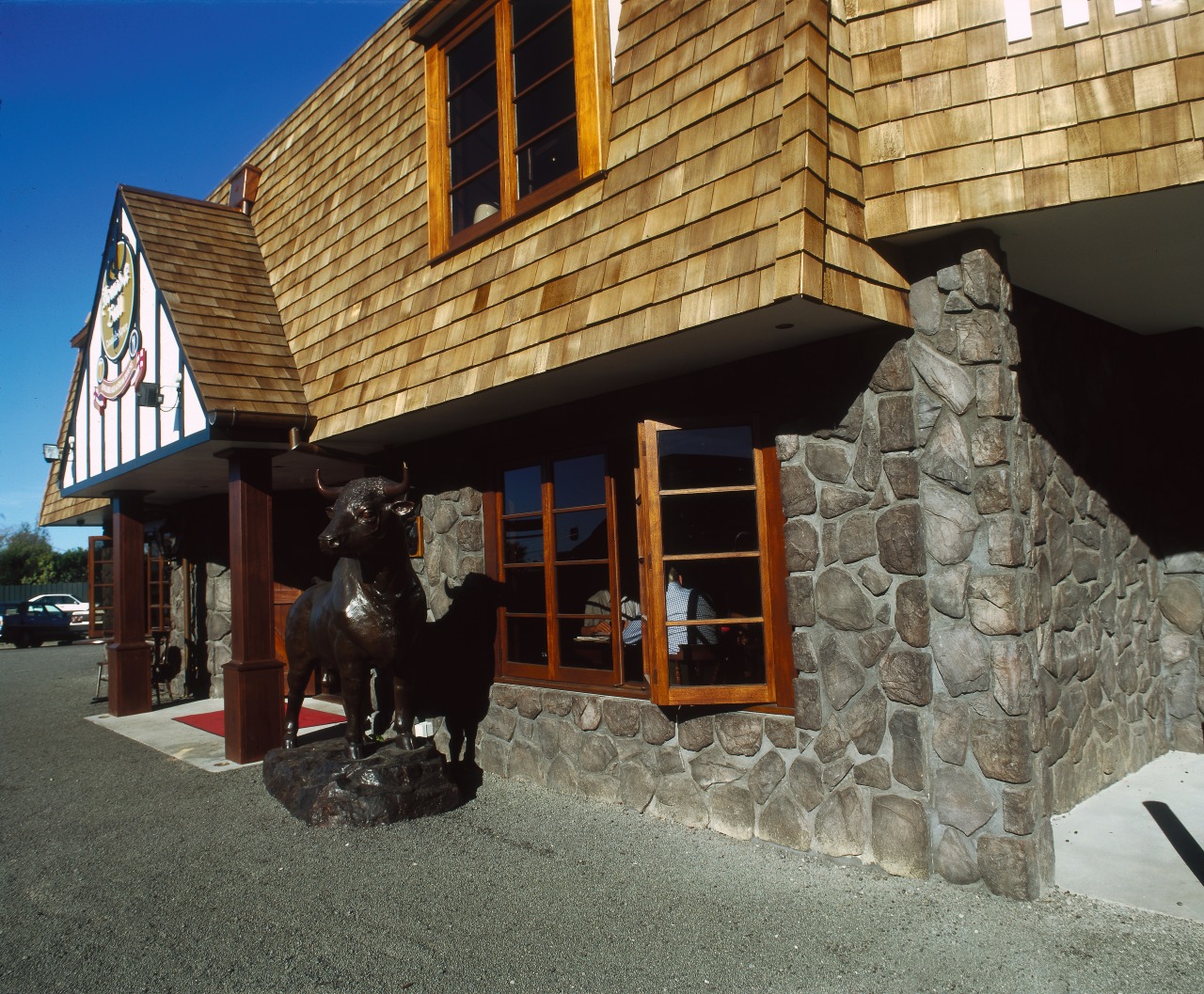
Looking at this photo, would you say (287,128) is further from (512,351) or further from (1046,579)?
(1046,579)

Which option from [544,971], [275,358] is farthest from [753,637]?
[275,358]

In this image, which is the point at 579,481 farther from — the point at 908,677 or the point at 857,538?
the point at 908,677

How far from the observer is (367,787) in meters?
5.36

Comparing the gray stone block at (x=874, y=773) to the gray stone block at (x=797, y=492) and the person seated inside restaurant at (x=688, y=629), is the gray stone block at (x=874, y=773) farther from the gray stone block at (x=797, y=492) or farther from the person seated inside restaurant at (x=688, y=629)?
the gray stone block at (x=797, y=492)

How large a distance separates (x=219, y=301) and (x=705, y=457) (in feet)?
18.0

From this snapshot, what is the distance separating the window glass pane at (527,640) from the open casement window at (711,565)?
160 cm

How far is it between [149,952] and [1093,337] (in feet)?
20.3

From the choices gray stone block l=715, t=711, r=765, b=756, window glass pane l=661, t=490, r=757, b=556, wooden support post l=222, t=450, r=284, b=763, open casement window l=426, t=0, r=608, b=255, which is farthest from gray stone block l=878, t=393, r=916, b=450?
wooden support post l=222, t=450, r=284, b=763

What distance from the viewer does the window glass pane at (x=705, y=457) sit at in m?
4.82

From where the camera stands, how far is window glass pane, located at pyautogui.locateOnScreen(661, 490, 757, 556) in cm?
480

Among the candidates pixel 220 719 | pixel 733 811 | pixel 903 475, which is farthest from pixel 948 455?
pixel 220 719


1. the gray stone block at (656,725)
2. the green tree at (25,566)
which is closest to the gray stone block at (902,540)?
the gray stone block at (656,725)

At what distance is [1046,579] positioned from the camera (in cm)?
429

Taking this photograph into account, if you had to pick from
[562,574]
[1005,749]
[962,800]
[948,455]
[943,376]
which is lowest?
[962,800]
